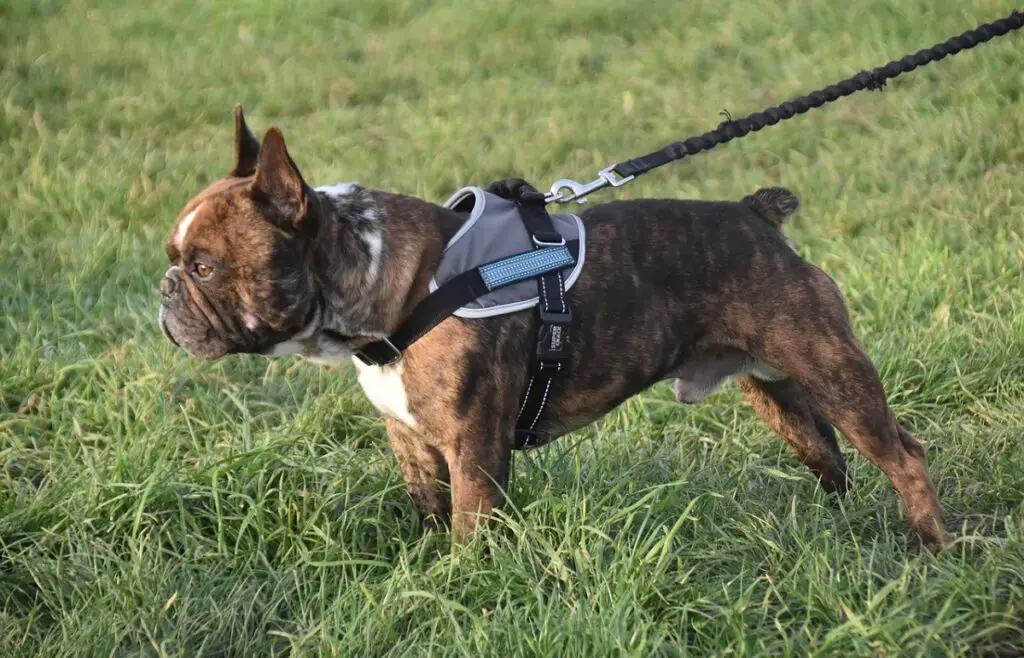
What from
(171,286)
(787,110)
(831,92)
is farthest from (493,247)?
(831,92)

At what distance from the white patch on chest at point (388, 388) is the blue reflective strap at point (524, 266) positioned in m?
0.37

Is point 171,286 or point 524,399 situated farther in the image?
point 524,399

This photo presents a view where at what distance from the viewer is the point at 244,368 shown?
5.23 m

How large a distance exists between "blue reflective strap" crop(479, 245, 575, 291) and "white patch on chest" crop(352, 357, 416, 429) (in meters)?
0.37

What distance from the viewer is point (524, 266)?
11.4ft

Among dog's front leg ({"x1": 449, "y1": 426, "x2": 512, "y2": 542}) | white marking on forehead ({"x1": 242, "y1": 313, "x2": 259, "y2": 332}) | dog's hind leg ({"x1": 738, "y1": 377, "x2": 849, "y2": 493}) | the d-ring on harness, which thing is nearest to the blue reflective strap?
the d-ring on harness

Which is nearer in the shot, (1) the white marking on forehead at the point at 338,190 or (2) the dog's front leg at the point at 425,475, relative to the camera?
(1) the white marking on forehead at the point at 338,190

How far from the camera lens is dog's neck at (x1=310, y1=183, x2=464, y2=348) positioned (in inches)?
133

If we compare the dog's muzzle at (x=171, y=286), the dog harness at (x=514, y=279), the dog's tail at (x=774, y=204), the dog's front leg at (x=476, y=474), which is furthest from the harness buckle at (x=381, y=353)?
the dog's tail at (x=774, y=204)

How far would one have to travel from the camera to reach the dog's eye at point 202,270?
11.0 ft

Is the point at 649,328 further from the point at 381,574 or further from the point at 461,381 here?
the point at 381,574

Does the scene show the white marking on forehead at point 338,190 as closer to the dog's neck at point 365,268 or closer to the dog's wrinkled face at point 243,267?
the dog's neck at point 365,268

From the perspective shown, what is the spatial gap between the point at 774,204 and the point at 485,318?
117 centimetres

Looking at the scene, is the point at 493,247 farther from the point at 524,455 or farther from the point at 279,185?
A: the point at 524,455
